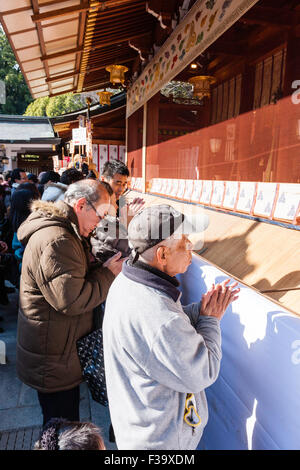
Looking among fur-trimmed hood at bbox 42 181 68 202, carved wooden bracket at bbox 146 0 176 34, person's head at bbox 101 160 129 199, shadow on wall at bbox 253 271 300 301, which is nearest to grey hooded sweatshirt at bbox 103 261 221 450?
shadow on wall at bbox 253 271 300 301

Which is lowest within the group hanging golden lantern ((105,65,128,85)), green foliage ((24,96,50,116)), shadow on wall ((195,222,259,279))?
shadow on wall ((195,222,259,279))

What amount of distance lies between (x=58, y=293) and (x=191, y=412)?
2.60 ft

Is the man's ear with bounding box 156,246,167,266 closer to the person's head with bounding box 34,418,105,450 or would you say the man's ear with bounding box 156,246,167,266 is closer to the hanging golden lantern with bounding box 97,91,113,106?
the person's head with bounding box 34,418,105,450

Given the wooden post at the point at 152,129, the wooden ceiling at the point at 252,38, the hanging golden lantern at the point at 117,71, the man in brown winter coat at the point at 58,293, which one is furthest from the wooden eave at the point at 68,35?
the man in brown winter coat at the point at 58,293

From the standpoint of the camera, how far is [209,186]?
15.0ft

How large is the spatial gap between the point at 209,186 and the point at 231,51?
4759 millimetres

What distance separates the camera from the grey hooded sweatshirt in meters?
1.01

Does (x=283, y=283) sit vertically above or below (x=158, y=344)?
below

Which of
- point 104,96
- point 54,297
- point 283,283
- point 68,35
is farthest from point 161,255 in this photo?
point 104,96

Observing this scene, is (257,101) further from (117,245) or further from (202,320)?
(202,320)

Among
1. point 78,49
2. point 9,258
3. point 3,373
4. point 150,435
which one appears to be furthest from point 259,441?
point 78,49

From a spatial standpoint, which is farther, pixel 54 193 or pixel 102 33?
pixel 102 33

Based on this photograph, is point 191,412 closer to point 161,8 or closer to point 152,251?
point 152,251

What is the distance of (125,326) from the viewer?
1070 mm
